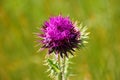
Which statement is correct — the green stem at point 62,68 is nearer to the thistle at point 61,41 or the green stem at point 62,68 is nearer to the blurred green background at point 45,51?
the thistle at point 61,41

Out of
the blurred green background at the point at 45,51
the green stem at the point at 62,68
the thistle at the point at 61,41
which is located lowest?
the green stem at the point at 62,68

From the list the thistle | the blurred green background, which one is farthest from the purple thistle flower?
the blurred green background

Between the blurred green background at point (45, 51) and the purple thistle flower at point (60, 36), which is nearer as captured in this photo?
the purple thistle flower at point (60, 36)

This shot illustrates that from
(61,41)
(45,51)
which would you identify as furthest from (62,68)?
(45,51)

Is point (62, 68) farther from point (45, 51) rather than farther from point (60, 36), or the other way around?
point (45, 51)

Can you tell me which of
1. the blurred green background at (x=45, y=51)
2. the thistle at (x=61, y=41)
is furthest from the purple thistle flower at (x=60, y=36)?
the blurred green background at (x=45, y=51)

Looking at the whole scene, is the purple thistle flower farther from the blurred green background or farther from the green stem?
the blurred green background
